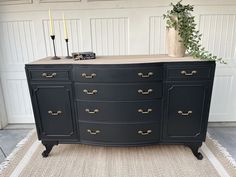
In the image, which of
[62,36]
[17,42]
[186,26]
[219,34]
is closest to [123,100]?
[186,26]

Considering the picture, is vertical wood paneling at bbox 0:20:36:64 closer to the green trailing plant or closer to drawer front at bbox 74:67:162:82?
drawer front at bbox 74:67:162:82

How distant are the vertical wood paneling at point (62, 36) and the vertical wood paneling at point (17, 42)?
191 millimetres

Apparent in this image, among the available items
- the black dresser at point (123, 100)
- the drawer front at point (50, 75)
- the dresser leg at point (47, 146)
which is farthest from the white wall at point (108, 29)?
the dresser leg at point (47, 146)

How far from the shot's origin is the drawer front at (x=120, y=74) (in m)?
1.74

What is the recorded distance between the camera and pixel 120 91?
1.79 meters

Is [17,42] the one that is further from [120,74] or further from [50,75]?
[120,74]

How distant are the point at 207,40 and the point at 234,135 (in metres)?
1.20

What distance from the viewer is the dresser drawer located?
68.3 inches

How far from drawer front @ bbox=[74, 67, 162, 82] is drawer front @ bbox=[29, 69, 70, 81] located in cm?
12

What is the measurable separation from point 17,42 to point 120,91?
1601 mm

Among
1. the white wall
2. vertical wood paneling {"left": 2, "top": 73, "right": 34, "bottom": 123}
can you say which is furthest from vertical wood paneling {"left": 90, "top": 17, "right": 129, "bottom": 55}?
vertical wood paneling {"left": 2, "top": 73, "right": 34, "bottom": 123}

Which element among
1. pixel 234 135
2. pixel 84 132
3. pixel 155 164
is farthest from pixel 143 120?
pixel 234 135

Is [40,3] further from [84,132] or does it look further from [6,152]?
[6,152]

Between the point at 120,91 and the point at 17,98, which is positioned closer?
the point at 120,91
